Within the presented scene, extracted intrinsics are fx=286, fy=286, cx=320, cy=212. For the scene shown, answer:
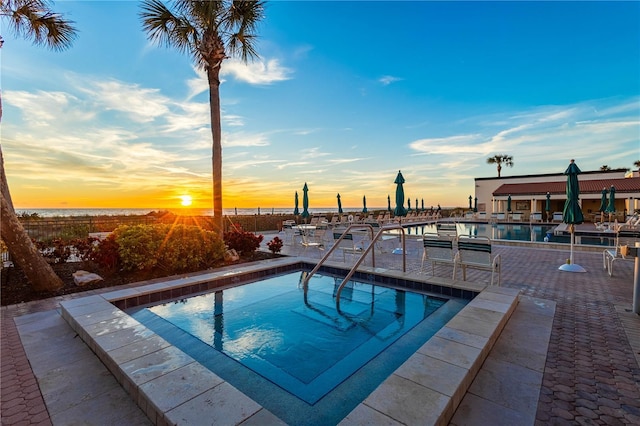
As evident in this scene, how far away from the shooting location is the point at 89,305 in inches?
169

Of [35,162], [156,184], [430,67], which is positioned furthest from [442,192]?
[35,162]

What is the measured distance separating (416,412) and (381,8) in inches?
488

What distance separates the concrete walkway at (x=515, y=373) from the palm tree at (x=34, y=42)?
873 millimetres

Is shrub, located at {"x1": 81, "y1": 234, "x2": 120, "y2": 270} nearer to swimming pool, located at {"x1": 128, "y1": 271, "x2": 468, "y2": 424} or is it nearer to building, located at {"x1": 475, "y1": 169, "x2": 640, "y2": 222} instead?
swimming pool, located at {"x1": 128, "y1": 271, "x2": 468, "y2": 424}

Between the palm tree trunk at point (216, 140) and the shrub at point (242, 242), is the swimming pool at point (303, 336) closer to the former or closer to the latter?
the shrub at point (242, 242)

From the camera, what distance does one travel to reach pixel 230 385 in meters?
2.34

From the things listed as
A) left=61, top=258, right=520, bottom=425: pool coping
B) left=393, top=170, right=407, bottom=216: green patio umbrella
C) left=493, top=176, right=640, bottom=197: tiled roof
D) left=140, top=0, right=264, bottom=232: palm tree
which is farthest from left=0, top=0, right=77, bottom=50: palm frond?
left=493, top=176, right=640, bottom=197: tiled roof

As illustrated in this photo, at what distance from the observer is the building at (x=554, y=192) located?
897 inches

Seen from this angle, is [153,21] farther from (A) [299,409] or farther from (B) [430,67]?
(B) [430,67]

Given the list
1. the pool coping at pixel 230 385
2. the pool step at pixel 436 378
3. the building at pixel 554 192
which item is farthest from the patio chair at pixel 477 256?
the building at pixel 554 192

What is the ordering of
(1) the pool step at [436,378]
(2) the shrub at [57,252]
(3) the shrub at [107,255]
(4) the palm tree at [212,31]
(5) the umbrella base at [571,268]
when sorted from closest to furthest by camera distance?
(1) the pool step at [436,378] < (3) the shrub at [107,255] < (5) the umbrella base at [571,268] < (2) the shrub at [57,252] < (4) the palm tree at [212,31]

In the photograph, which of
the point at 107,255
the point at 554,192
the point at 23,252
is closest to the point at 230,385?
the point at 23,252

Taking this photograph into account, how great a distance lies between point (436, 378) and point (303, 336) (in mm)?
1912

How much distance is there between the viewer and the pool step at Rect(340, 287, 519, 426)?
76.7 inches
